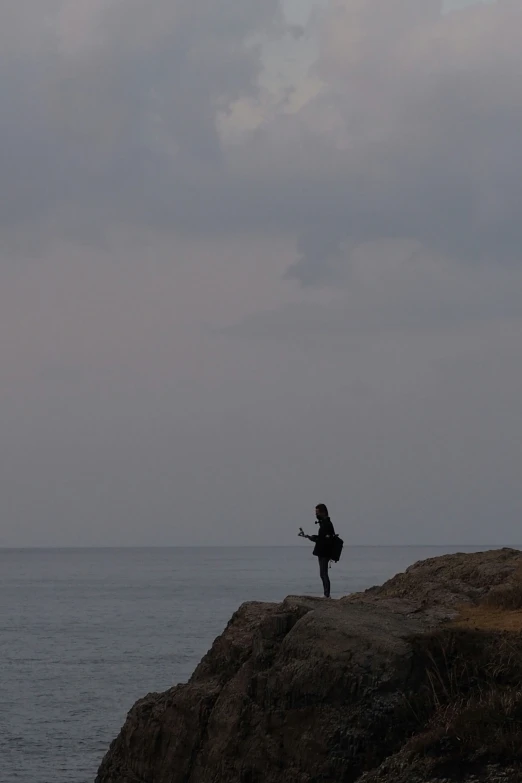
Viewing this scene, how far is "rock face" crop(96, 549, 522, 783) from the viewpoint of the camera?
505 inches

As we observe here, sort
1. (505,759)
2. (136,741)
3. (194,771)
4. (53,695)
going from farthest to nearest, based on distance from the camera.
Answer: (53,695) → (136,741) → (194,771) → (505,759)

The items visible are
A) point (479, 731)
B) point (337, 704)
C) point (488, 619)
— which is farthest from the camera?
point (488, 619)

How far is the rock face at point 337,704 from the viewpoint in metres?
12.8

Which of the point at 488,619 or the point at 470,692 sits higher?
the point at 488,619

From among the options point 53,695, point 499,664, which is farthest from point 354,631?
point 53,695

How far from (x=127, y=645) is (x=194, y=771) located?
125ft

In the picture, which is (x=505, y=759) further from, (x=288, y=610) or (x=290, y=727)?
(x=288, y=610)

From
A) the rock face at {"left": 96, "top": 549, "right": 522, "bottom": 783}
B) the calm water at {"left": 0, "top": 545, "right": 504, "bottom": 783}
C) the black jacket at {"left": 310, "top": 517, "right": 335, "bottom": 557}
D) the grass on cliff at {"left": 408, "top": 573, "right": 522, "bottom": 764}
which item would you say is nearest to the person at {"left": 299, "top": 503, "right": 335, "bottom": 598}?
the black jacket at {"left": 310, "top": 517, "right": 335, "bottom": 557}

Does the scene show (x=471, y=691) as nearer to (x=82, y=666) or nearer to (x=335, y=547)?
(x=335, y=547)

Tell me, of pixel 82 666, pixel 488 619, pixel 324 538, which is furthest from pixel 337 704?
pixel 82 666

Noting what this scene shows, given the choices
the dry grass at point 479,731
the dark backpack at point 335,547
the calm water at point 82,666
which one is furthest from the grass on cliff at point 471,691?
the calm water at point 82,666

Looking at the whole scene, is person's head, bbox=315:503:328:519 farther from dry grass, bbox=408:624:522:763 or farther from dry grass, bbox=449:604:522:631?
dry grass, bbox=408:624:522:763

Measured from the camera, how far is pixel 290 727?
14.6 meters

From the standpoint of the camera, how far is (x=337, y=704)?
46.3 feet
